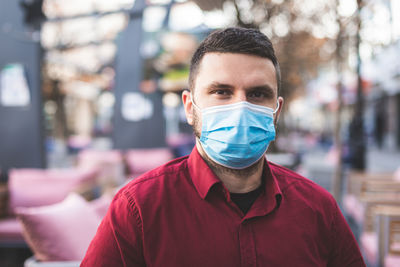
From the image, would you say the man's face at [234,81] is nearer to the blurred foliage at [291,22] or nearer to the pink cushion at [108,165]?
the blurred foliage at [291,22]

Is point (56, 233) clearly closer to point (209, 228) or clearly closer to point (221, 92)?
point (209, 228)

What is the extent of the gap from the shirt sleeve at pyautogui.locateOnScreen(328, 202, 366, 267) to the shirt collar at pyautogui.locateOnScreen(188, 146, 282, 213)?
0.32m

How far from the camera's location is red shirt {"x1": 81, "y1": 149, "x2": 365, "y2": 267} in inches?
56.6

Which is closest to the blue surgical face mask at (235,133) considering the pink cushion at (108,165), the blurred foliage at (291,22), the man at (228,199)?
the man at (228,199)

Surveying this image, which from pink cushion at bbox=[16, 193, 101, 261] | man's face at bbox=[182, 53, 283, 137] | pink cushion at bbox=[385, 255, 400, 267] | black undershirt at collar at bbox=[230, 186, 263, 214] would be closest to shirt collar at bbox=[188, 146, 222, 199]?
black undershirt at collar at bbox=[230, 186, 263, 214]

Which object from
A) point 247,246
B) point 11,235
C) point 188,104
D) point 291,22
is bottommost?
point 11,235

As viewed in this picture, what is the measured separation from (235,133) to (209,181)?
32 cm

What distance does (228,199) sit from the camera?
157cm

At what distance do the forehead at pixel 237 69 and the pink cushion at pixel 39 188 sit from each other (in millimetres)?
3820

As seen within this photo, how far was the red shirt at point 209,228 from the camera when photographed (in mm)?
1438

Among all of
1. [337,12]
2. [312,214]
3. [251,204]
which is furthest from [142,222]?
[337,12]

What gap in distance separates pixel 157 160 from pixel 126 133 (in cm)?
178

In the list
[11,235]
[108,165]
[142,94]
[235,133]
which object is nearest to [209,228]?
[235,133]

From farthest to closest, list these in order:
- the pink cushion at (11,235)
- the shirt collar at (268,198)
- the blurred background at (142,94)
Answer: the pink cushion at (11,235) → the blurred background at (142,94) → the shirt collar at (268,198)
